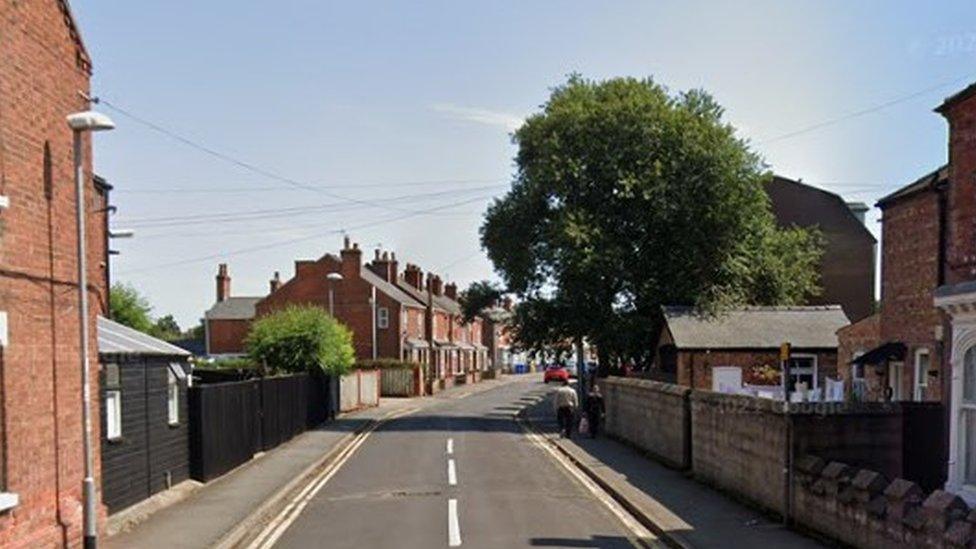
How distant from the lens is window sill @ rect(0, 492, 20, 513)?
888 cm

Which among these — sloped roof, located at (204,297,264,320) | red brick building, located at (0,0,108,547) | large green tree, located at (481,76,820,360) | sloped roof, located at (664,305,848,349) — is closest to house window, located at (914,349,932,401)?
sloped roof, located at (664,305,848,349)

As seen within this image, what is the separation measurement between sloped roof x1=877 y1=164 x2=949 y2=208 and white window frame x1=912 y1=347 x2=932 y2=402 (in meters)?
3.13

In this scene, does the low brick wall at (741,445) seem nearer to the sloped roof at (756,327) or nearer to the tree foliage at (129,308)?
the sloped roof at (756,327)

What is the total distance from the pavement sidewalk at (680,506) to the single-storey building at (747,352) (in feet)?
25.7

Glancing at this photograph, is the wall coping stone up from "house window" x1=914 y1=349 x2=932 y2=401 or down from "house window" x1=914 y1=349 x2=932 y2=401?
down

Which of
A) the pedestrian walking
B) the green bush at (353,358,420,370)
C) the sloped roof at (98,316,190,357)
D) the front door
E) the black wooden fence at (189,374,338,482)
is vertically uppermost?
the sloped roof at (98,316,190,357)

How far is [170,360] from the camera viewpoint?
16594 millimetres

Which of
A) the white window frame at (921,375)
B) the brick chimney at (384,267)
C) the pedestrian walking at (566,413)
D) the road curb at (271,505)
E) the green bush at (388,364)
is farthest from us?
the brick chimney at (384,267)

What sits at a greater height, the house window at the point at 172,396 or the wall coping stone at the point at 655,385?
the house window at the point at 172,396

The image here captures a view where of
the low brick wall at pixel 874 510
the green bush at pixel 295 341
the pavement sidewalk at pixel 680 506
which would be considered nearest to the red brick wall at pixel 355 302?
the green bush at pixel 295 341

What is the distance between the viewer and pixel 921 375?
18.0 meters

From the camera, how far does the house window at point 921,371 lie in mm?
17500

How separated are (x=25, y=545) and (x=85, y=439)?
1.38 meters

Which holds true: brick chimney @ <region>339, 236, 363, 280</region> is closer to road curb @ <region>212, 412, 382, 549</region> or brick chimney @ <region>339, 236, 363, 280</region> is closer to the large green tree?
the large green tree
